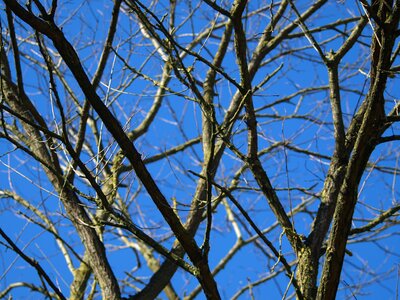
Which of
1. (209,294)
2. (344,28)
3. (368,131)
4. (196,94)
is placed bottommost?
(209,294)

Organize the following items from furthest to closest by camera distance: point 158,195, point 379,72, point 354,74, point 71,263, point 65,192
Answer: point 354,74, point 71,263, point 65,192, point 158,195, point 379,72

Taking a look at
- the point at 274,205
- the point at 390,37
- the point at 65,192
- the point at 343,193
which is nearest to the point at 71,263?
the point at 65,192

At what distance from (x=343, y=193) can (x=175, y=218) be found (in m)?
0.63

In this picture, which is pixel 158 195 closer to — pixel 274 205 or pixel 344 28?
pixel 274 205

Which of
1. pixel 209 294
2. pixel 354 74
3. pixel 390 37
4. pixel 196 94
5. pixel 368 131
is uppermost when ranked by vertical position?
pixel 354 74

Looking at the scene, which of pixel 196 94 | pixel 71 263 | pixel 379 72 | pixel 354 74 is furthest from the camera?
pixel 354 74

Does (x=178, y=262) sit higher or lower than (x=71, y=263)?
lower

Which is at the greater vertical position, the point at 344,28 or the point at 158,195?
the point at 344,28

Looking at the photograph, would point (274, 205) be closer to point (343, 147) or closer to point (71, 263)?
point (343, 147)

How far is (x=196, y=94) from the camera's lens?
115 inches

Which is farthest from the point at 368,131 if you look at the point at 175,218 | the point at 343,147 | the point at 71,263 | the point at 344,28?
the point at 71,263

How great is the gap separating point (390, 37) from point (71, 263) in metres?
3.72

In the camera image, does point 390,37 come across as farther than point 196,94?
No

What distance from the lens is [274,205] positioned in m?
2.94
